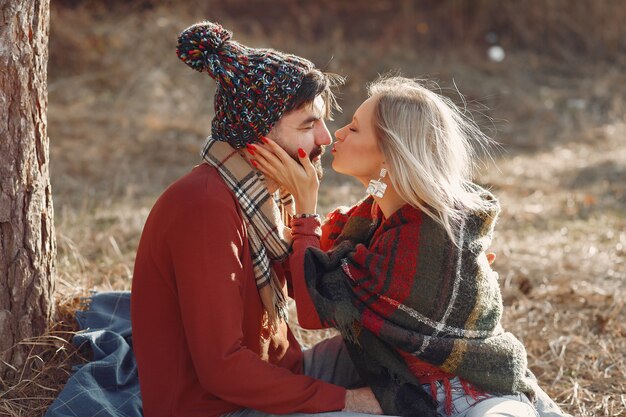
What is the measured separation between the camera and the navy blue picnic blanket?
3.18 meters

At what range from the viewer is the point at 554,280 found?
5.34 m

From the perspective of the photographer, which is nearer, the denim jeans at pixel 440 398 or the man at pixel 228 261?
the man at pixel 228 261

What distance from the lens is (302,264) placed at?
288 cm

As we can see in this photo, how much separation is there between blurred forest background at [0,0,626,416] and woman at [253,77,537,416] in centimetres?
57

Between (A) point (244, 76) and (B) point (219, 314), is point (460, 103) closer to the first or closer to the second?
(A) point (244, 76)

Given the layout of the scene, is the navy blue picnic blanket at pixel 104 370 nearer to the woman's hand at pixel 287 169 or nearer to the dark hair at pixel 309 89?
the woman's hand at pixel 287 169

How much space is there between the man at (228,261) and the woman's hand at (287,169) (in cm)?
4

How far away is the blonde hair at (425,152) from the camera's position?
9.33 feet

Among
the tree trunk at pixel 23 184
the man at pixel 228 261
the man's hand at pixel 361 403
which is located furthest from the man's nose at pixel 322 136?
the tree trunk at pixel 23 184

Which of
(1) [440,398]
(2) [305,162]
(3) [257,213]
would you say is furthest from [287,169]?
(1) [440,398]

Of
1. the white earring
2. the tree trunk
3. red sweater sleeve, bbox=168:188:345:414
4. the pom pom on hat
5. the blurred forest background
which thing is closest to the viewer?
red sweater sleeve, bbox=168:188:345:414

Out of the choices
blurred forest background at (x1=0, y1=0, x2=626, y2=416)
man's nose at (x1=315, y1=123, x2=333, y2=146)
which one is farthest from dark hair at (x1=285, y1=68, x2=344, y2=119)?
blurred forest background at (x1=0, y1=0, x2=626, y2=416)

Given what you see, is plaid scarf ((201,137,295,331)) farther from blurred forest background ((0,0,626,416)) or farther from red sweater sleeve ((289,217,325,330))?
blurred forest background ((0,0,626,416))

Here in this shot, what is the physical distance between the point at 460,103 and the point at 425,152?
6872 mm
